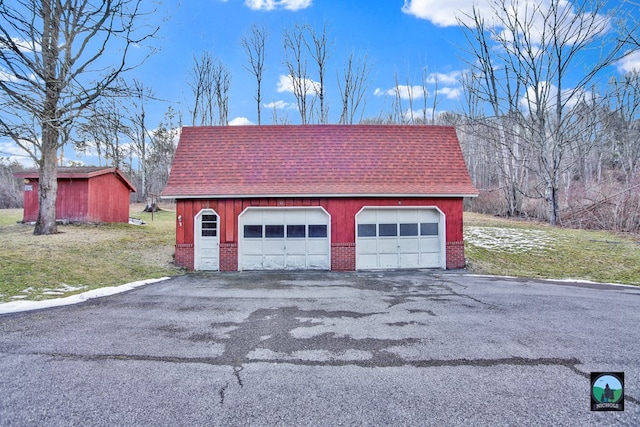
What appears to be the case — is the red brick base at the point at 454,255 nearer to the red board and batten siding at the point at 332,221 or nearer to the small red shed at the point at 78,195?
the red board and batten siding at the point at 332,221

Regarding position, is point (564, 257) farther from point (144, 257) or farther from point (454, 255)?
point (144, 257)

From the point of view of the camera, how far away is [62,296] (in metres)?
6.82

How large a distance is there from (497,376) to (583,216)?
20229mm

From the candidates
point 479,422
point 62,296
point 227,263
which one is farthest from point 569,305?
point 62,296

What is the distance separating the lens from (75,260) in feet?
32.3

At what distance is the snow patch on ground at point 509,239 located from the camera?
43.7ft

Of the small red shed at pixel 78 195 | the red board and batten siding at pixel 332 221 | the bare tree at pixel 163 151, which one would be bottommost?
the red board and batten siding at pixel 332 221

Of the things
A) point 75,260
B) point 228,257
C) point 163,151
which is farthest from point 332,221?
point 163,151

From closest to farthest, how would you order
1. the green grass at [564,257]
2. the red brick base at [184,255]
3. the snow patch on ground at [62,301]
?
the snow patch on ground at [62,301] → the green grass at [564,257] → the red brick base at [184,255]

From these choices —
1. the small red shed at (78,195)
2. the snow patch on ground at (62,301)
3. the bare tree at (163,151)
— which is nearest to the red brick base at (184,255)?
the snow patch on ground at (62,301)

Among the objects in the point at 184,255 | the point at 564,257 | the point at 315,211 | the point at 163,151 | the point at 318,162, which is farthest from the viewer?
the point at 163,151

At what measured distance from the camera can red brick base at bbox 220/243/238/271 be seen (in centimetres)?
1091

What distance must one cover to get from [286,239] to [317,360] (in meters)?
7.33

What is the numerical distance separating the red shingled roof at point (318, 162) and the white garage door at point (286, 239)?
0.80m
